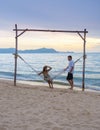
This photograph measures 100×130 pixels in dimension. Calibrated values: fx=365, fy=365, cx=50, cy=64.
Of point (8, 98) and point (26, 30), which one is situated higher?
point (26, 30)

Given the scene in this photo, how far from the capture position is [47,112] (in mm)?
9102

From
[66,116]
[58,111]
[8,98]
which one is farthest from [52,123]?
[8,98]

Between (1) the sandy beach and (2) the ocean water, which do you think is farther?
(2) the ocean water

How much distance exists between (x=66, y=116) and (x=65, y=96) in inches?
146

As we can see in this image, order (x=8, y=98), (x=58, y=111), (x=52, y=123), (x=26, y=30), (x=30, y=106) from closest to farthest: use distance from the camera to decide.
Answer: (x=52, y=123) < (x=58, y=111) < (x=30, y=106) < (x=8, y=98) < (x=26, y=30)

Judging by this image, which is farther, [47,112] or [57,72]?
[57,72]

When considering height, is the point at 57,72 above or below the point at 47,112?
below

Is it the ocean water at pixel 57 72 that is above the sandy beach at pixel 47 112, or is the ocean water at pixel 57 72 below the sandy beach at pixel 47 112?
below

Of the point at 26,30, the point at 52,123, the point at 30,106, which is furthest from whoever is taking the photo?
the point at 26,30

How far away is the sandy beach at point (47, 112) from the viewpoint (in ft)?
25.2

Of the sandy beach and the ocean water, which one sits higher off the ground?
the sandy beach

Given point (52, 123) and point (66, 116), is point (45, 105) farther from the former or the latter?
point (52, 123)

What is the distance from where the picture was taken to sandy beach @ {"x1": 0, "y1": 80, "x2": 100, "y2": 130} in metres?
7.68

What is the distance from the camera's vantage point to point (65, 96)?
12.3 metres
